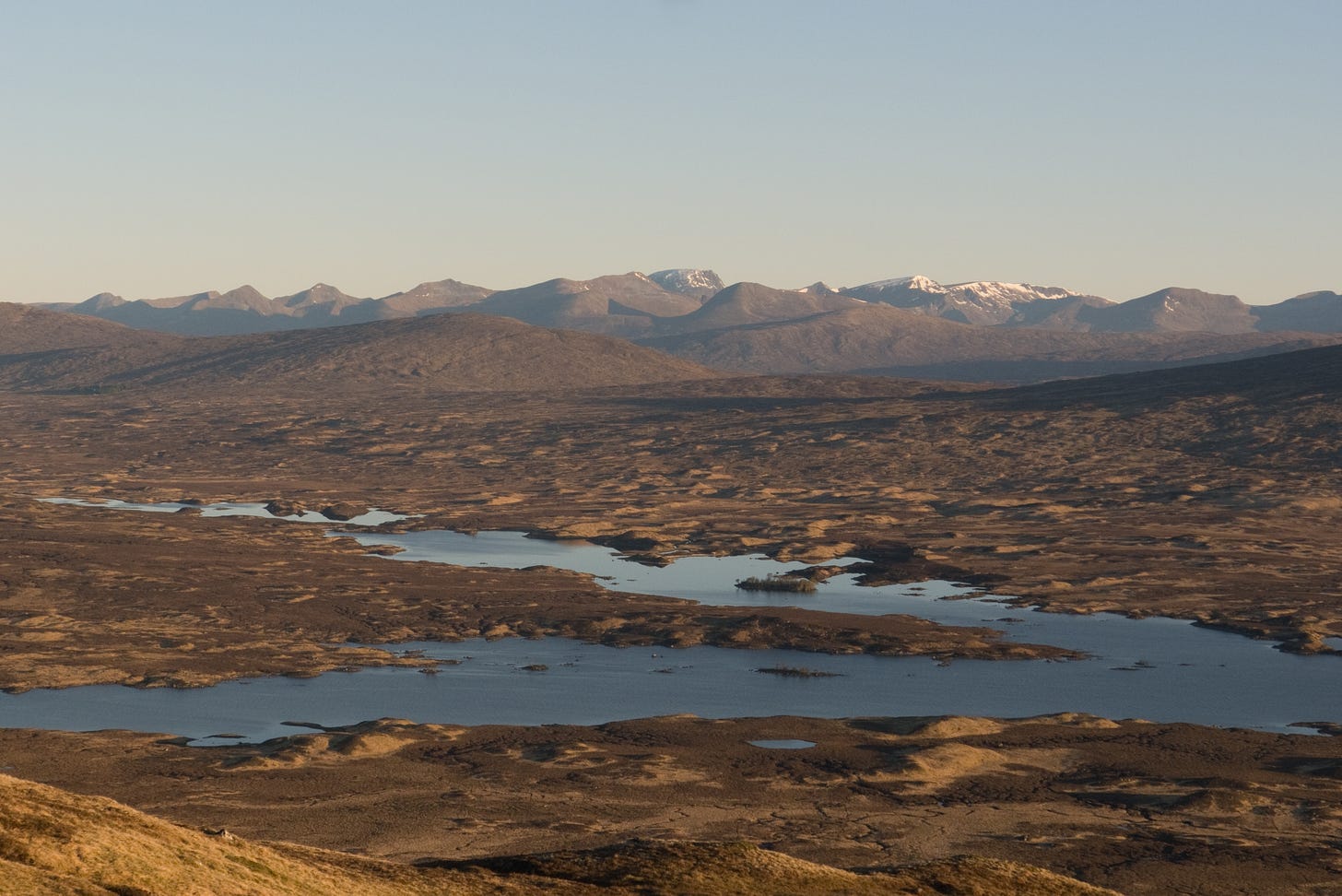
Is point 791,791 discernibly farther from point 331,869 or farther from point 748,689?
point 331,869

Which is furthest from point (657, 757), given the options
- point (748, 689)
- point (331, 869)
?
point (331, 869)

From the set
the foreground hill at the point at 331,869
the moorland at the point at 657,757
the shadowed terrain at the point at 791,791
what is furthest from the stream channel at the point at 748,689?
the foreground hill at the point at 331,869

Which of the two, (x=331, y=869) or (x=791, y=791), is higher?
(x=331, y=869)

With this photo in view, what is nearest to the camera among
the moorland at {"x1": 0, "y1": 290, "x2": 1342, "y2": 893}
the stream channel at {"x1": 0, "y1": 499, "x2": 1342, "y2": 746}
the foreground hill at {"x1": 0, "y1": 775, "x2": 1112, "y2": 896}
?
the foreground hill at {"x1": 0, "y1": 775, "x2": 1112, "y2": 896}

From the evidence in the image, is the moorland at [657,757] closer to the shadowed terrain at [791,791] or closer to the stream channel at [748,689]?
the shadowed terrain at [791,791]

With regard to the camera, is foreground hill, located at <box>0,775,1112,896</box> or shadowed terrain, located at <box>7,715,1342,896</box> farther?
shadowed terrain, located at <box>7,715,1342,896</box>

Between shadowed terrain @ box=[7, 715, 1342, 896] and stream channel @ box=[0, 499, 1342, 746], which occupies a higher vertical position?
shadowed terrain @ box=[7, 715, 1342, 896]

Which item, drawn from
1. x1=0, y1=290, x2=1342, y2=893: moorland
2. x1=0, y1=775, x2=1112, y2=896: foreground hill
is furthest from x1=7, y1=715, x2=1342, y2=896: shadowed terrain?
x1=0, y1=775, x2=1112, y2=896: foreground hill

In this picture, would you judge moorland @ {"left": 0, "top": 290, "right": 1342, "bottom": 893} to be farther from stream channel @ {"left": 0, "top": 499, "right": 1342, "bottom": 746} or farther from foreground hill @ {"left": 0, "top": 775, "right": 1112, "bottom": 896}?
stream channel @ {"left": 0, "top": 499, "right": 1342, "bottom": 746}
